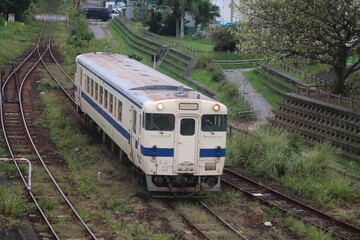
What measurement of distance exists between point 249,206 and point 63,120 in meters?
10.9

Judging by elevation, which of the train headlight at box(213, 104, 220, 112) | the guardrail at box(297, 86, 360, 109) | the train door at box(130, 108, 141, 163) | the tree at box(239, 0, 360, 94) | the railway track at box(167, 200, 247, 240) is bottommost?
the railway track at box(167, 200, 247, 240)

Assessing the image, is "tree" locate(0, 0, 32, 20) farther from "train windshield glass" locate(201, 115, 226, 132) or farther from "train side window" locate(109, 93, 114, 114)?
"train windshield glass" locate(201, 115, 226, 132)

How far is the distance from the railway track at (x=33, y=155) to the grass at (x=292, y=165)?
577 cm

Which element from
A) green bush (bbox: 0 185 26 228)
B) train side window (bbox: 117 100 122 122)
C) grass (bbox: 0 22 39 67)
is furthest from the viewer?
grass (bbox: 0 22 39 67)

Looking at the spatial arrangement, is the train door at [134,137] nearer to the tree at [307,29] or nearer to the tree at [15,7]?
the tree at [307,29]

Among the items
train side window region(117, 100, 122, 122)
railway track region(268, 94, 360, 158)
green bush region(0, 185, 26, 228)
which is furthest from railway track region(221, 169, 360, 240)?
green bush region(0, 185, 26, 228)

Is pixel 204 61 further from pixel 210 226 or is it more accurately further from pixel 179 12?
pixel 210 226

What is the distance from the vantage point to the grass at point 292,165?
54.4ft

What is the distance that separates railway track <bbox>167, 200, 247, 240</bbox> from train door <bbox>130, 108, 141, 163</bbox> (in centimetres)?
174

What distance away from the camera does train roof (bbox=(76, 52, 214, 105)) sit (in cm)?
1584

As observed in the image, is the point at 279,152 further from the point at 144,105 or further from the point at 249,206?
the point at 144,105

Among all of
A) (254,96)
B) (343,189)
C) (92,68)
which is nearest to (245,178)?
(343,189)

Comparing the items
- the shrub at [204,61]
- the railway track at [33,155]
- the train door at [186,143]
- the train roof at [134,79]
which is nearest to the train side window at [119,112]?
the train roof at [134,79]

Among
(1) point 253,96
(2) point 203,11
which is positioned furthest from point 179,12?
(1) point 253,96
